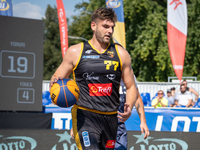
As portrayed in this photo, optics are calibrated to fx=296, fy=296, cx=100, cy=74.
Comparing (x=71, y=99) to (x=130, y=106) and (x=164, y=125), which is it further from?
(x=164, y=125)

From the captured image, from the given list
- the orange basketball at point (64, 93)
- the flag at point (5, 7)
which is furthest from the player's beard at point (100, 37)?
the flag at point (5, 7)

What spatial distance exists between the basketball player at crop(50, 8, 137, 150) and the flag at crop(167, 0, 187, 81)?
10.2 metres

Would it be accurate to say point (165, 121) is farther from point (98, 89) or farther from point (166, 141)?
point (98, 89)

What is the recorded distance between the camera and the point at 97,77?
3.79 m

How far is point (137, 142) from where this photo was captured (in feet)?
23.5

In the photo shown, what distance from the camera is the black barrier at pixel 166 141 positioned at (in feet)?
23.4

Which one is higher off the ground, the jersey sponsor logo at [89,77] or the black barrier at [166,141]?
the jersey sponsor logo at [89,77]

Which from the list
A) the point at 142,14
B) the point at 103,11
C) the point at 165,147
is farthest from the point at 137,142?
the point at 142,14

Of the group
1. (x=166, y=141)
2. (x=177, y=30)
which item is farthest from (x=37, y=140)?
(x=177, y=30)

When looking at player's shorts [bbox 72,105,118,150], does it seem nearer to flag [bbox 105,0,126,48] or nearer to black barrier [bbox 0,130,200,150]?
black barrier [bbox 0,130,200,150]

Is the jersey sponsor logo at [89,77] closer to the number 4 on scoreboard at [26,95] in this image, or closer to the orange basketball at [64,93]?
the orange basketball at [64,93]

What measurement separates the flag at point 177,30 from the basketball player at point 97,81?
10.2 metres

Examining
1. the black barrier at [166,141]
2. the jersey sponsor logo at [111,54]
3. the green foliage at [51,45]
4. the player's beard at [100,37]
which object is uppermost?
the green foliage at [51,45]

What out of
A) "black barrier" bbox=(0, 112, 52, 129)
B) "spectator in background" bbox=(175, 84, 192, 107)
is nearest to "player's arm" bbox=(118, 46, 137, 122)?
"black barrier" bbox=(0, 112, 52, 129)
